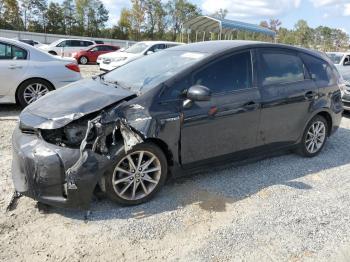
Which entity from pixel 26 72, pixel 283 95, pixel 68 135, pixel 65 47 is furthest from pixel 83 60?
pixel 68 135

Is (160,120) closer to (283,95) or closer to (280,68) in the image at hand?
(283,95)

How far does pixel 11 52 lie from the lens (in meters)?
6.92

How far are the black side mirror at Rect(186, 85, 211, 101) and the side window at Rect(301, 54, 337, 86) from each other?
7.19 feet

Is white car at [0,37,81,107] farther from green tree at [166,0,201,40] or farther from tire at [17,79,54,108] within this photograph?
green tree at [166,0,201,40]

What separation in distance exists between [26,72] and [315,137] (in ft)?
17.5

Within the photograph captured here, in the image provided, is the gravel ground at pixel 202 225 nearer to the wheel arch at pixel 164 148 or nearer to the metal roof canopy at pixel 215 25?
the wheel arch at pixel 164 148

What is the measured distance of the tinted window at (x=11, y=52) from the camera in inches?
270

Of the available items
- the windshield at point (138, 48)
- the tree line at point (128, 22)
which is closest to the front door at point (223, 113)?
the windshield at point (138, 48)

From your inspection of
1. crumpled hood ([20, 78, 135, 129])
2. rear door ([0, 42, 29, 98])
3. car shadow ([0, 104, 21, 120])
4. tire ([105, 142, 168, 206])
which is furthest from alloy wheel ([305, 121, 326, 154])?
rear door ([0, 42, 29, 98])

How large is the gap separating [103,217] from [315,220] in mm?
2128

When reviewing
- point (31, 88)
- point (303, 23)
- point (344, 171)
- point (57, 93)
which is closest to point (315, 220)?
point (344, 171)

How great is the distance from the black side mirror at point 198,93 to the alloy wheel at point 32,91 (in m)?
4.40

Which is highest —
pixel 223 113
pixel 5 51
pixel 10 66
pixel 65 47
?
pixel 5 51

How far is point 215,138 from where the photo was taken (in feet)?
13.3
